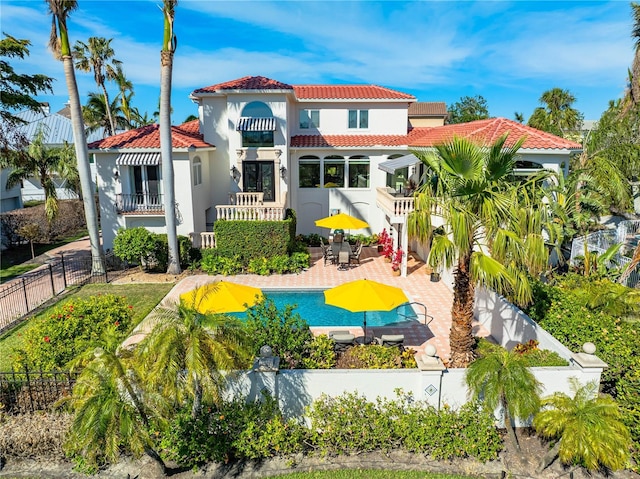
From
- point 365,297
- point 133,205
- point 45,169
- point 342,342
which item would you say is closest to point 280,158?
point 133,205

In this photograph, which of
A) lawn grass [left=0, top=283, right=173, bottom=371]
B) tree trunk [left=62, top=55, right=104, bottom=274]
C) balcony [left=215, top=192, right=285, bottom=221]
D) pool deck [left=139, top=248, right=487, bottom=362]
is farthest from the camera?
balcony [left=215, top=192, right=285, bottom=221]

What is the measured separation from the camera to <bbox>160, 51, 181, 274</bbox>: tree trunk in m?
21.9

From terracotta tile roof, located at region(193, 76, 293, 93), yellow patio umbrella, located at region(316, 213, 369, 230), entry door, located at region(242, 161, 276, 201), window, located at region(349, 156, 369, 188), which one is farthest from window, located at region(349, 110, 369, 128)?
yellow patio umbrella, located at region(316, 213, 369, 230)

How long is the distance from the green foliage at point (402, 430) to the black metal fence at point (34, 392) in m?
6.68

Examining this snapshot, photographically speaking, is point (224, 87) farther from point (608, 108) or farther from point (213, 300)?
point (608, 108)

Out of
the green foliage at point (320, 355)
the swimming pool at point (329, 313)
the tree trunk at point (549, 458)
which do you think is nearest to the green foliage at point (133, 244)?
the swimming pool at point (329, 313)

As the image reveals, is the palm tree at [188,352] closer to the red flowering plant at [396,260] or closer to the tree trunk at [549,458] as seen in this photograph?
the tree trunk at [549,458]

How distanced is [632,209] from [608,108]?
457 inches

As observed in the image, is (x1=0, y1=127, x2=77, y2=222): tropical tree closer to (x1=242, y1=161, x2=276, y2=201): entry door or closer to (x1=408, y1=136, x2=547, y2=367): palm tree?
(x1=242, y1=161, x2=276, y2=201): entry door

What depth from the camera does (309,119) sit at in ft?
110

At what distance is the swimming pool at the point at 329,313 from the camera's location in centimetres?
1803

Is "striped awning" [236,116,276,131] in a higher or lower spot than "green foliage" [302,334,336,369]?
higher

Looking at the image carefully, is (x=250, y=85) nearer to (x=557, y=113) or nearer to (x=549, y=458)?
(x=549, y=458)

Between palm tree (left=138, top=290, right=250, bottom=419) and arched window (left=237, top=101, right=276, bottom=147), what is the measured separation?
2108cm
